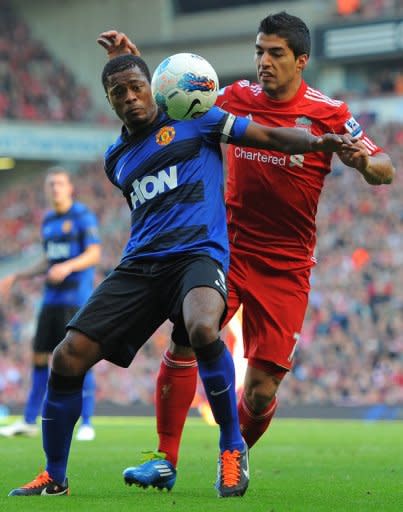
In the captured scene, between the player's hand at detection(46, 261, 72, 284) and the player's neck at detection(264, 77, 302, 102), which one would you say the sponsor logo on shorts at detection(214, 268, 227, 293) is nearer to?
the player's neck at detection(264, 77, 302, 102)

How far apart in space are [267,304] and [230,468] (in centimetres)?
146

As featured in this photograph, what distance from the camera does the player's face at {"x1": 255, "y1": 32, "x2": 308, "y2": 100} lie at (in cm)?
746

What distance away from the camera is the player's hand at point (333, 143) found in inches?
255

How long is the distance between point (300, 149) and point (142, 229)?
99 cm

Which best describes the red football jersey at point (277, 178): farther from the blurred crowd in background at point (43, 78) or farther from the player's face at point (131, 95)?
the blurred crowd in background at point (43, 78)

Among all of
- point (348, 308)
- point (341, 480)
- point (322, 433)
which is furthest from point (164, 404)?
→ point (348, 308)

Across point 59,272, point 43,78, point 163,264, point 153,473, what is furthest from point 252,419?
point 43,78

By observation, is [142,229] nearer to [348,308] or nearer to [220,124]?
[220,124]

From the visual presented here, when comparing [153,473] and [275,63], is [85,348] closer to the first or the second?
[153,473]

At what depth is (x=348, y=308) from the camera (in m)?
23.4

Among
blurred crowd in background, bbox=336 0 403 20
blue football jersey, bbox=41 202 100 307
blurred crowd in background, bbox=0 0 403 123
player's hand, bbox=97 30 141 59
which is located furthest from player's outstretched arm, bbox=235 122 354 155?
blurred crowd in background, bbox=336 0 403 20

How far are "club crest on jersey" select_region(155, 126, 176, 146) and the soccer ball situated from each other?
4.1 inches

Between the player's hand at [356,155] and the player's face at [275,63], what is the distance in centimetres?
110

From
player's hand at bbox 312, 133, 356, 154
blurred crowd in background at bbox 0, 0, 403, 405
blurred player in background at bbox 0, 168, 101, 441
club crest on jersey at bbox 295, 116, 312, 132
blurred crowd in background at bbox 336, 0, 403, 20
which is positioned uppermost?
player's hand at bbox 312, 133, 356, 154
